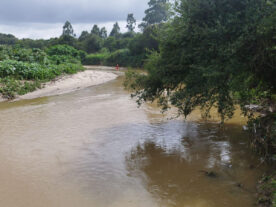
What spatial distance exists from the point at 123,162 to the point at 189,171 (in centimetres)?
167

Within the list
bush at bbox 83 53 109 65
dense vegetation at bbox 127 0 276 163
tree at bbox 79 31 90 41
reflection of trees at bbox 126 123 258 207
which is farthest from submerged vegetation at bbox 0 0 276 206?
tree at bbox 79 31 90 41

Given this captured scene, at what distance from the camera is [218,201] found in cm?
536

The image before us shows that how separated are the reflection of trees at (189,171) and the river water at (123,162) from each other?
19mm

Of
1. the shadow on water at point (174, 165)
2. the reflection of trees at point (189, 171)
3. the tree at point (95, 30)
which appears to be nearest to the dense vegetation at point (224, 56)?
the shadow on water at point (174, 165)

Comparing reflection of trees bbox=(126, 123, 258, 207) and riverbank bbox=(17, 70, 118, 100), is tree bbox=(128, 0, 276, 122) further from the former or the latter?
riverbank bbox=(17, 70, 118, 100)

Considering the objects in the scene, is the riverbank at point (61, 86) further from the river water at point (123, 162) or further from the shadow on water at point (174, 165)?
the shadow on water at point (174, 165)

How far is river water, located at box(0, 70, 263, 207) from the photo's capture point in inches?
223

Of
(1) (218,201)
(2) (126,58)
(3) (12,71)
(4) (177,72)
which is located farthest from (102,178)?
(2) (126,58)

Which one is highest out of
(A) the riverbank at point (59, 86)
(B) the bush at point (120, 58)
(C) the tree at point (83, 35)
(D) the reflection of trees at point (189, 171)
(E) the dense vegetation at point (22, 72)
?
(C) the tree at point (83, 35)

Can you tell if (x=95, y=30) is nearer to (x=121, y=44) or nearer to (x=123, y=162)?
(x=121, y=44)

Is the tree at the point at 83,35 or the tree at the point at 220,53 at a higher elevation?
the tree at the point at 83,35

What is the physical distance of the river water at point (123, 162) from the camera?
18.6 feet

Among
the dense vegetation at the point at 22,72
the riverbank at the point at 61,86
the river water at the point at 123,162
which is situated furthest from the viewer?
the riverbank at the point at 61,86

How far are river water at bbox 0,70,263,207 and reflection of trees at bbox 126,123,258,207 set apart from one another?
0.06 feet
